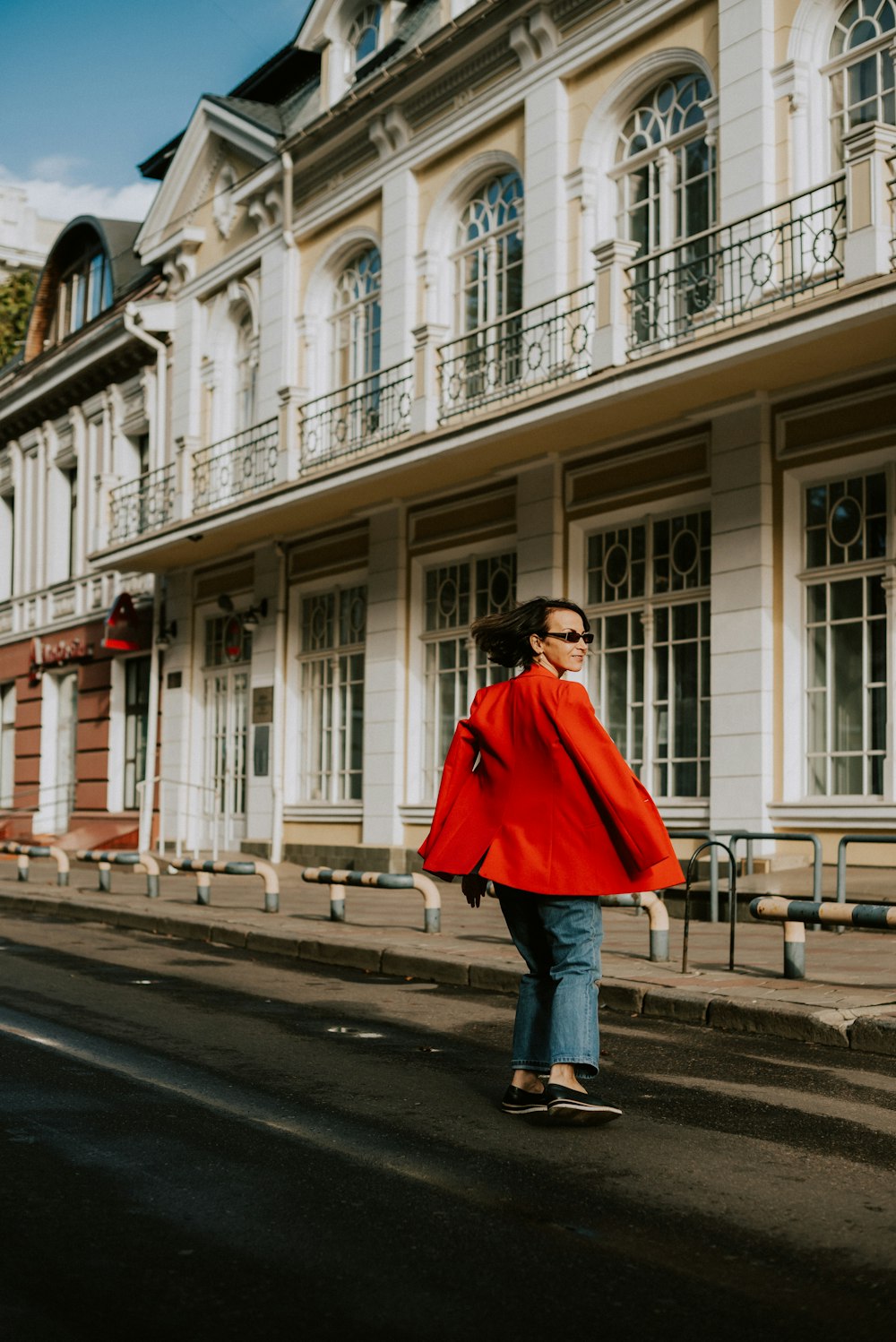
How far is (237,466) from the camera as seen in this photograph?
2189 cm

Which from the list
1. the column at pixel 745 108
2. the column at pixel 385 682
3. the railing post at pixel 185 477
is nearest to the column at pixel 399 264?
the column at pixel 385 682

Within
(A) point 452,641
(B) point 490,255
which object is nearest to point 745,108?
(B) point 490,255

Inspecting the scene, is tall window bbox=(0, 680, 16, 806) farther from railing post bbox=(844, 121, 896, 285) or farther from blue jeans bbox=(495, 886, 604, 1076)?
blue jeans bbox=(495, 886, 604, 1076)

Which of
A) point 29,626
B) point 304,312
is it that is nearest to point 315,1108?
point 304,312

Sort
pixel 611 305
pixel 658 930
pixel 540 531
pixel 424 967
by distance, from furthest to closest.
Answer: pixel 540 531 < pixel 611 305 < pixel 424 967 < pixel 658 930

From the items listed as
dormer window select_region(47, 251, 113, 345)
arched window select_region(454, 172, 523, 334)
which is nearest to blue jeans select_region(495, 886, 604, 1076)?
arched window select_region(454, 172, 523, 334)

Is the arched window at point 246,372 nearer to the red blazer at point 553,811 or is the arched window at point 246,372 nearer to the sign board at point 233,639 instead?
the sign board at point 233,639

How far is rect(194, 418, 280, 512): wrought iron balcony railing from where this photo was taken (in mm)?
20859

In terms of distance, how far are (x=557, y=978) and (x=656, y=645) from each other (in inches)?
402

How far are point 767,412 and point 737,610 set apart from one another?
179 cm

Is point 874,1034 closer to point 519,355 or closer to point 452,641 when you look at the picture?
point 519,355

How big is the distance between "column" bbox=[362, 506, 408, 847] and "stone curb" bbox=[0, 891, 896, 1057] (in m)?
4.63

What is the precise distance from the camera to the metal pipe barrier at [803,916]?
25.9ft

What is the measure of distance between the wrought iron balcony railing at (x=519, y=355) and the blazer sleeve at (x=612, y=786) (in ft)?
33.3
